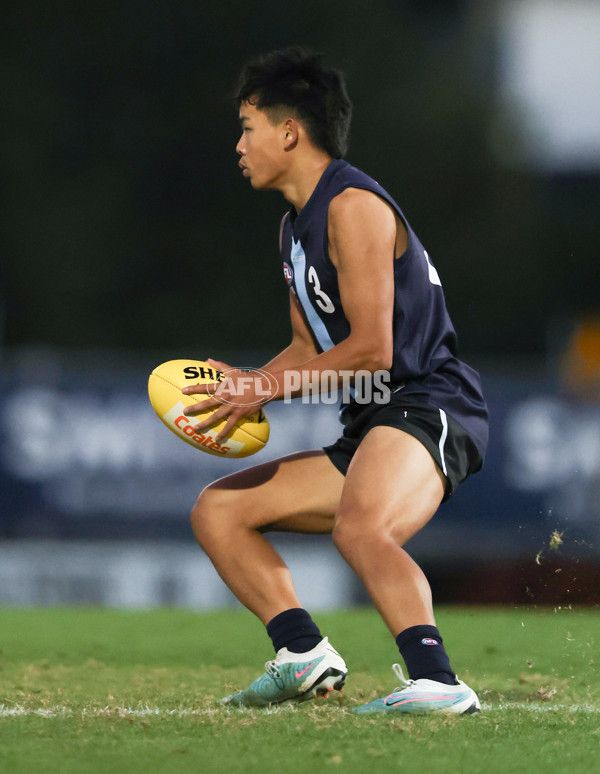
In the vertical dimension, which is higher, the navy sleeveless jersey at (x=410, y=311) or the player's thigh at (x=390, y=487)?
the navy sleeveless jersey at (x=410, y=311)

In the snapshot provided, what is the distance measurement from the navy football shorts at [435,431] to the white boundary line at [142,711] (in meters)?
0.78

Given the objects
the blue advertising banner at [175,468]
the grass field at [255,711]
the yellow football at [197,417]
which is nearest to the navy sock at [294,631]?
the grass field at [255,711]

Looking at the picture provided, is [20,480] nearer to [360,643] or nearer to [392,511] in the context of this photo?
[360,643]

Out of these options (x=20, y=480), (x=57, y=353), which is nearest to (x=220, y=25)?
(x=57, y=353)

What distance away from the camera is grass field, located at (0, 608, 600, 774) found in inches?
136

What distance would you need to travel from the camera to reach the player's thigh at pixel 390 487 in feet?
13.7

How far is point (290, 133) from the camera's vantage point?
15.1 ft

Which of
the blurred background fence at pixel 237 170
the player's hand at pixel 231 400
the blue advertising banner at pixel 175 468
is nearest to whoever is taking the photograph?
the player's hand at pixel 231 400

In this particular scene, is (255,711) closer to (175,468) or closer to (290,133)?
(290,133)

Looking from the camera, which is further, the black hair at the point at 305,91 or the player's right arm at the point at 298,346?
the player's right arm at the point at 298,346

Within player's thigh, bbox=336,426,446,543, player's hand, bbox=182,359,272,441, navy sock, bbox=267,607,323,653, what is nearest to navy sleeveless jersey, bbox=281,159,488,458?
player's thigh, bbox=336,426,446,543

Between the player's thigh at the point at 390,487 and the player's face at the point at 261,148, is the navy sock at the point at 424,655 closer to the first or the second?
the player's thigh at the point at 390,487

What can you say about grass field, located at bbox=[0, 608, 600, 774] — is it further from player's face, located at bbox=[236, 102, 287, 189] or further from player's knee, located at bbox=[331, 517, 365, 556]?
player's face, located at bbox=[236, 102, 287, 189]

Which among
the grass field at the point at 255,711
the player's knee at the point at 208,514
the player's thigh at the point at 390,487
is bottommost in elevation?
the grass field at the point at 255,711
